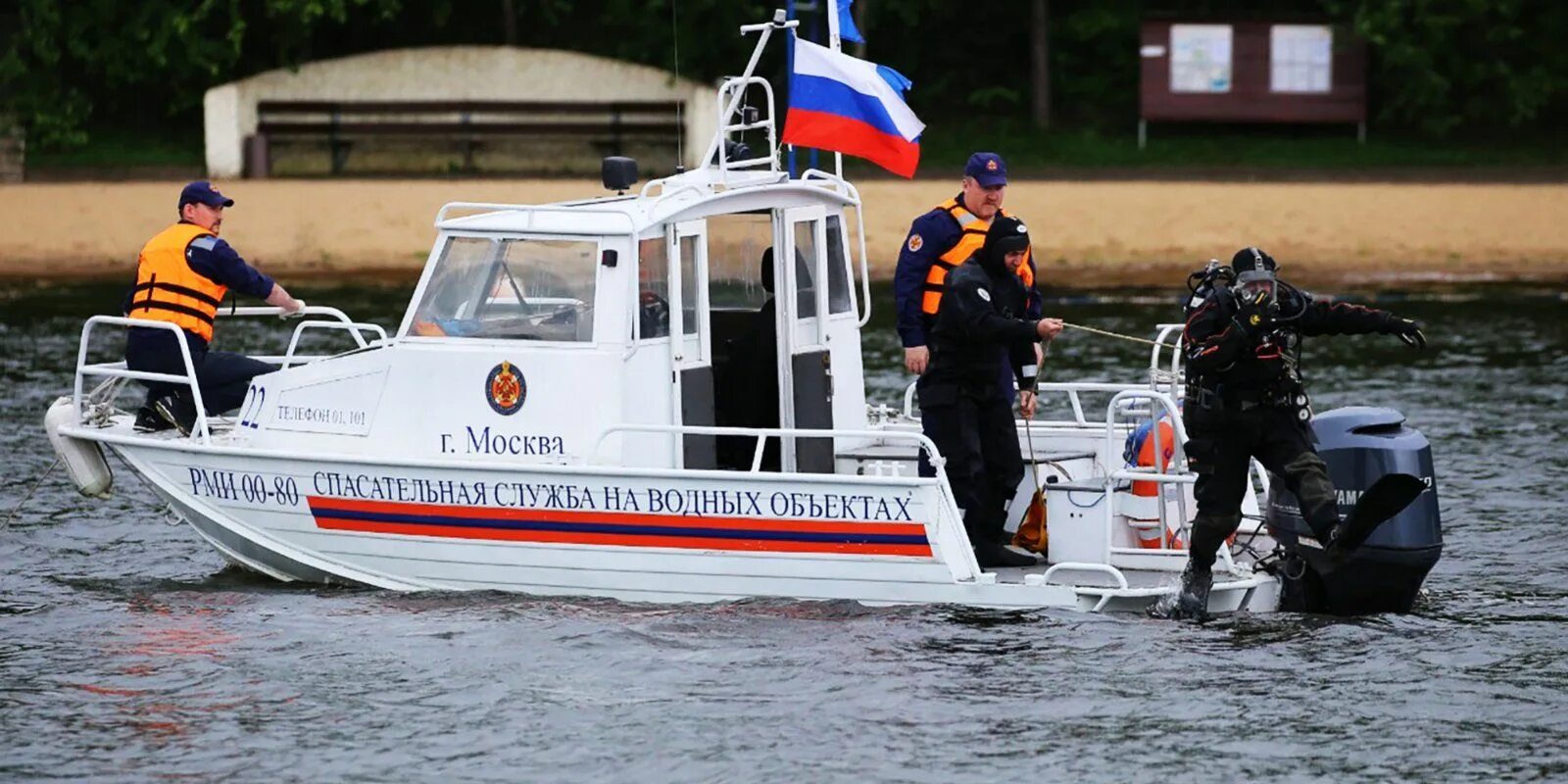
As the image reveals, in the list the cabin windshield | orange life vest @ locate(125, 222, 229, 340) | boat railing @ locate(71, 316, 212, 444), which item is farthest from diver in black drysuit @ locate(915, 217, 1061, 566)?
orange life vest @ locate(125, 222, 229, 340)

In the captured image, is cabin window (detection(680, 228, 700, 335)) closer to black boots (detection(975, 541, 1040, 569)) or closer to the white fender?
black boots (detection(975, 541, 1040, 569))

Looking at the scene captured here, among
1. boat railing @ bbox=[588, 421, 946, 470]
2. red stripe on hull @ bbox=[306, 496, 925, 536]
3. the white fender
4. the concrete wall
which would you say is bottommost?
red stripe on hull @ bbox=[306, 496, 925, 536]

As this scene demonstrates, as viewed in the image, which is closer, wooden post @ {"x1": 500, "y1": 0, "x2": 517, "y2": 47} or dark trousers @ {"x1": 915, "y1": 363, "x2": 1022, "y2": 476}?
dark trousers @ {"x1": 915, "y1": 363, "x2": 1022, "y2": 476}

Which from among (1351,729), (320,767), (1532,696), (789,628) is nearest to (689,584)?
(789,628)

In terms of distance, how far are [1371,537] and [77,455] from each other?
634 centimetres

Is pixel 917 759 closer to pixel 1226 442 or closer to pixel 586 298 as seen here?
pixel 1226 442

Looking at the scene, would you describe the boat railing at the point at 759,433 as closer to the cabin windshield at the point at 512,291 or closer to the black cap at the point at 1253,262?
the cabin windshield at the point at 512,291

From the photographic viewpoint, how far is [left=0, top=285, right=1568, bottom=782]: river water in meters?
9.25

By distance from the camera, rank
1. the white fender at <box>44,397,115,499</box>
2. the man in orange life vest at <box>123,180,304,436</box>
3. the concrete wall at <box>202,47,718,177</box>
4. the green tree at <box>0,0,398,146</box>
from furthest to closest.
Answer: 1. the green tree at <box>0,0,398,146</box>
2. the concrete wall at <box>202,47,718,177</box>
3. the white fender at <box>44,397,115,499</box>
4. the man in orange life vest at <box>123,180,304,436</box>

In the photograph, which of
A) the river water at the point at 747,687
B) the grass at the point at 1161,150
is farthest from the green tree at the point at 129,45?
the river water at the point at 747,687

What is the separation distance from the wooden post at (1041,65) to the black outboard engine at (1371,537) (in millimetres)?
24296

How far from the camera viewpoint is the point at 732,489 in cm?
1059

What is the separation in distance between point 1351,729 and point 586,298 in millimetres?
3991

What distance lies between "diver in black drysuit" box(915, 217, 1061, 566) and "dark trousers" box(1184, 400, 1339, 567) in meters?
0.90
